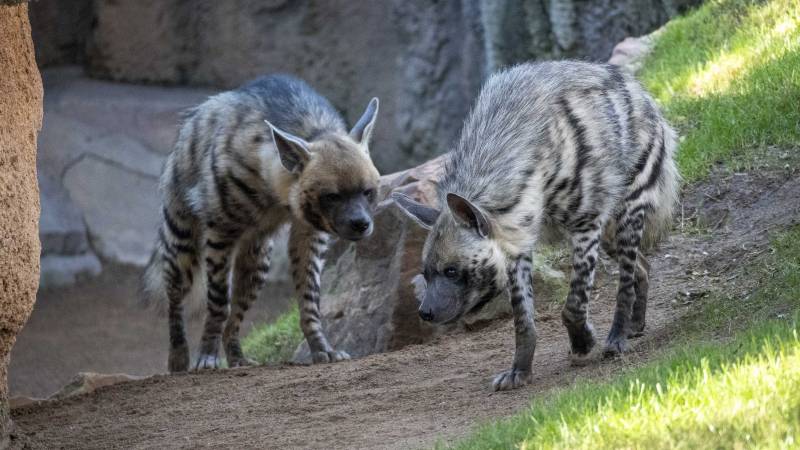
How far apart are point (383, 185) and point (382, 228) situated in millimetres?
283

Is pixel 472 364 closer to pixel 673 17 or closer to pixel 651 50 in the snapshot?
pixel 651 50

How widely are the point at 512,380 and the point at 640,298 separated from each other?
36.5 inches

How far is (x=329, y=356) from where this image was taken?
22.4ft

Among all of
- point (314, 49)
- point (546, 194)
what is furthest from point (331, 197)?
point (314, 49)

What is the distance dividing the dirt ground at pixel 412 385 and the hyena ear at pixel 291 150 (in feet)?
3.63

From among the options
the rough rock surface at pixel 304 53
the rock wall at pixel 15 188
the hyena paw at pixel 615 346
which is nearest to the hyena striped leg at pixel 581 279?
the hyena paw at pixel 615 346

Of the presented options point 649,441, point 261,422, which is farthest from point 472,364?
point 649,441

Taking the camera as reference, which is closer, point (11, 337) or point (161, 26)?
point (11, 337)

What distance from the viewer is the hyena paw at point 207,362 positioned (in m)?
7.06

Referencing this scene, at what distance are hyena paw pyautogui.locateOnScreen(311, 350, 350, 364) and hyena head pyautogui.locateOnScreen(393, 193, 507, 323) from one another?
1951mm

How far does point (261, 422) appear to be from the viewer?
5242 millimetres

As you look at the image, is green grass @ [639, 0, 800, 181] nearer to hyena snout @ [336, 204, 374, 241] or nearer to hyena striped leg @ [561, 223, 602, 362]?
hyena striped leg @ [561, 223, 602, 362]

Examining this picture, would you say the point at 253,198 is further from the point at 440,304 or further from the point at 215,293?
the point at 440,304

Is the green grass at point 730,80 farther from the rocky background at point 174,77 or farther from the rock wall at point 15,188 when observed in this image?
the rock wall at point 15,188
